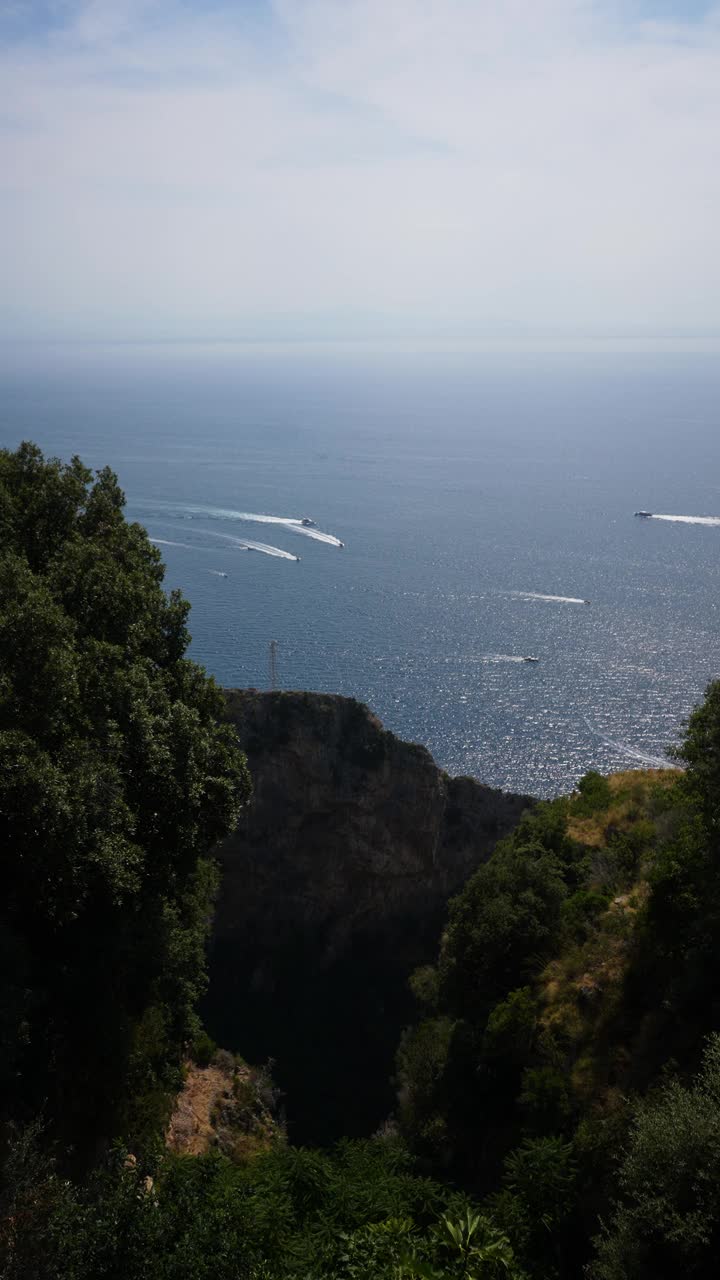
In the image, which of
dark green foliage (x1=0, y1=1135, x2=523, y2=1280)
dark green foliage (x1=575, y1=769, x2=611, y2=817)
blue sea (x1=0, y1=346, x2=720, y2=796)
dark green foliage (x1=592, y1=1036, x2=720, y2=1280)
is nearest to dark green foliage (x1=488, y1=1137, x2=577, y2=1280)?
dark green foliage (x1=0, y1=1135, x2=523, y2=1280)

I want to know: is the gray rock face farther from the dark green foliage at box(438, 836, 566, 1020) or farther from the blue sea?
the dark green foliage at box(438, 836, 566, 1020)

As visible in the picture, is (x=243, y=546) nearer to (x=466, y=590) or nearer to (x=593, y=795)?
(x=466, y=590)

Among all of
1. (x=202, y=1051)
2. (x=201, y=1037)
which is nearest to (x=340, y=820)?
(x=202, y=1051)

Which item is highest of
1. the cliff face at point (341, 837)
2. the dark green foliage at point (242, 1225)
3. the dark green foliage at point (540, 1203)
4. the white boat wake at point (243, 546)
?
the white boat wake at point (243, 546)

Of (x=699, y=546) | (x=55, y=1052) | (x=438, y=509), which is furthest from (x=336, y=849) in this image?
(x=438, y=509)

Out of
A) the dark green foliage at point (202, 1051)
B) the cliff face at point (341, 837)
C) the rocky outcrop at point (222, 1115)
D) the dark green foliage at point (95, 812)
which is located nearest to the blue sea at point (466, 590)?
the cliff face at point (341, 837)

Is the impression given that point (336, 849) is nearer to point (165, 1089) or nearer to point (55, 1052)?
point (165, 1089)

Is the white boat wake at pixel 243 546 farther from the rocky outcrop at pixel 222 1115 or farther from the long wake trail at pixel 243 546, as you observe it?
the rocky outcrop at pixel 222 1115
